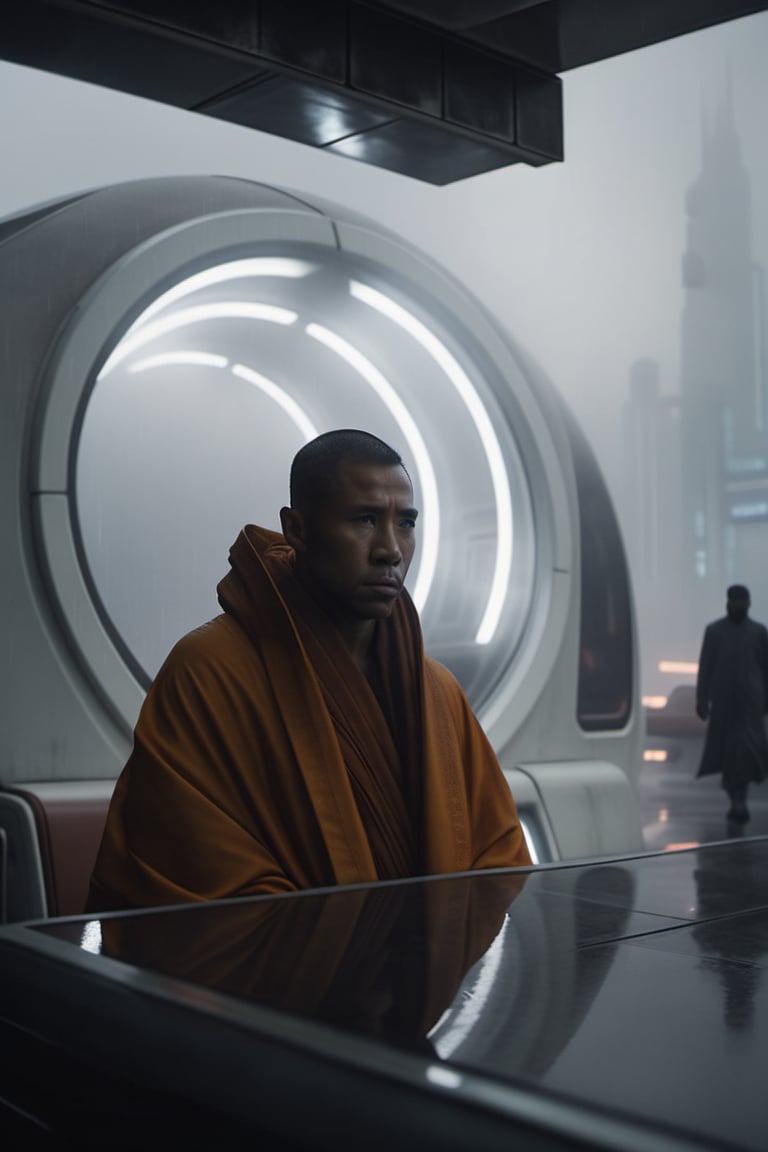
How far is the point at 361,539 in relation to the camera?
1.49 meters

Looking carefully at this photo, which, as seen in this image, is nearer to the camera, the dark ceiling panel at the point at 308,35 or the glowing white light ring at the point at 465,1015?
the glowing white light ring at the point at 465,1015

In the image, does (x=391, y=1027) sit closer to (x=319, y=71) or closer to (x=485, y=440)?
(x=319, y=71)

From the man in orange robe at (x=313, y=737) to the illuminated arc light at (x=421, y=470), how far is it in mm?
1878

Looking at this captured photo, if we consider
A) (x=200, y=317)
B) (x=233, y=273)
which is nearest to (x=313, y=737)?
(x=233, y=273)

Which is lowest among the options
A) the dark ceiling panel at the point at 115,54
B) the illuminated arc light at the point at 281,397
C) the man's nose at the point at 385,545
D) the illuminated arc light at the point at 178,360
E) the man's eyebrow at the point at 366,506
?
the man's nose at the point at 385,545

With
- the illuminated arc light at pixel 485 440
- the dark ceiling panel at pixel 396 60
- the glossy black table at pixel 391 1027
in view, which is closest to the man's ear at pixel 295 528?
the glossy black table at pixel 391 1027

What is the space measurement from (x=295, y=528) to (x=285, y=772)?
32 cm

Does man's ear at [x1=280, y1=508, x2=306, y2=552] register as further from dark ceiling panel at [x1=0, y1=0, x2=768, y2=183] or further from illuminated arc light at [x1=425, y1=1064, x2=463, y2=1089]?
illuminated arc light at [x1=425, y1=1064, x2=463, y2=1089]

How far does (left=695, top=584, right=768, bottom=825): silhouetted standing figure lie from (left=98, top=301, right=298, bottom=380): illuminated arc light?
313cm

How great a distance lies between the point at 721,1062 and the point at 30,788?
1855 mm

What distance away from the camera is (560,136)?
239cm

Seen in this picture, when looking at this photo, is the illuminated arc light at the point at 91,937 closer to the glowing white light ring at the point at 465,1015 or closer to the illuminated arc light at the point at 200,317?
the glowing white light ring at the point at 465,1015

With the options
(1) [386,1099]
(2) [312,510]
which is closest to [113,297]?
(2) [312,510]

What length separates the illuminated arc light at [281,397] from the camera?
11.9 feet
